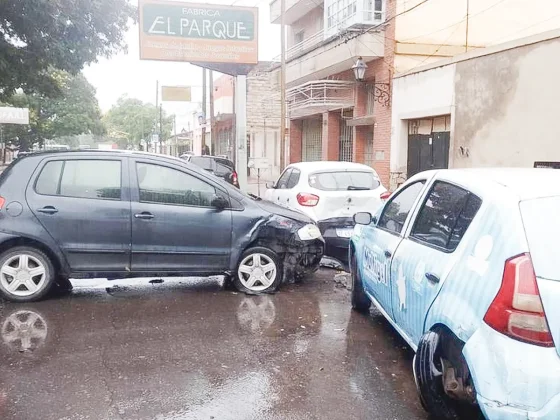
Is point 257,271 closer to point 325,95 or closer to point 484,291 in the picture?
point 484,291

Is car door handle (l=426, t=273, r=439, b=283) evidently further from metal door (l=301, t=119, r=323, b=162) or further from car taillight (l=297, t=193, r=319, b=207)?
metal door (l=301, t=119, r=323, b=162)

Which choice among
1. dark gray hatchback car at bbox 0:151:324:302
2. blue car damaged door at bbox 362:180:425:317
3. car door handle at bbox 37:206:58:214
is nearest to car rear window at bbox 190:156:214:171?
dark gray hatchback car at bbox 0:151:324:302

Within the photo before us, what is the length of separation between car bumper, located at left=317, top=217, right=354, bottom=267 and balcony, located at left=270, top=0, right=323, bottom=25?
16654mm

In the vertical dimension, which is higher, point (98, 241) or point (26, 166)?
point (26, 166)

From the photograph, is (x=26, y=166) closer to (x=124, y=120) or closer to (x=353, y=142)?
(x=353, y=142)

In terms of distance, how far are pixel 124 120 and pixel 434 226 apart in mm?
81925

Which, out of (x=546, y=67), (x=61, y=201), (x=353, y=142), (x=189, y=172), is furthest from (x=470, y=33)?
(x=61, y=201)

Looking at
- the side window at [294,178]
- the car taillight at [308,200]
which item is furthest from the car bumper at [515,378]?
the side window at [294,178]

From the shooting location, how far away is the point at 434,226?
3711mm

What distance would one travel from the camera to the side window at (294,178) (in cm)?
917

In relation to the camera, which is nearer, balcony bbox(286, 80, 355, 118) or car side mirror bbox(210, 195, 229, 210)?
car side mirror bbox(210, 195, 229, 210)

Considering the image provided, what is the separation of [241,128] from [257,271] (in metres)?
8.99

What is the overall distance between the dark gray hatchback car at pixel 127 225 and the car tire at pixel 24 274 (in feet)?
0.03

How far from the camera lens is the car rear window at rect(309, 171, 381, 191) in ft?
28.5
